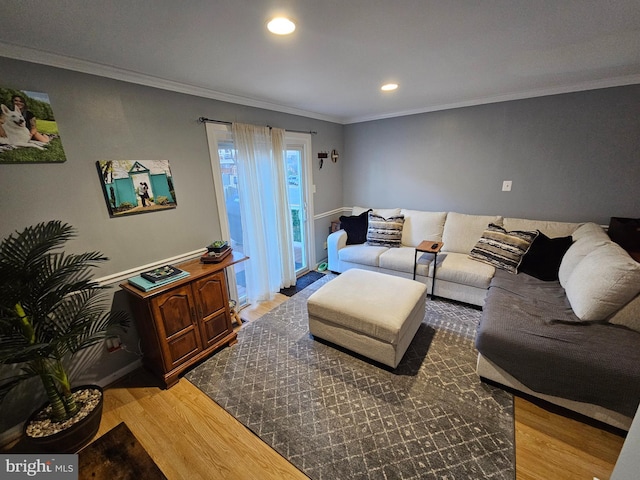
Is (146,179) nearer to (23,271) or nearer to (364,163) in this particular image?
(23,271)

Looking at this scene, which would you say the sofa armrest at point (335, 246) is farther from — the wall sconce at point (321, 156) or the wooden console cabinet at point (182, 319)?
the wooden console cabinet at point (182, 319)

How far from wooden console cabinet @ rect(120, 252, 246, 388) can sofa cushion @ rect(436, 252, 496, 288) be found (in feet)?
7.58

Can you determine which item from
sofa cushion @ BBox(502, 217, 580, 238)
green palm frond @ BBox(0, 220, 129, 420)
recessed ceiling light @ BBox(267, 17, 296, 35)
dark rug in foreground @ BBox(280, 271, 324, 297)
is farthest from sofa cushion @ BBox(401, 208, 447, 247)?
green palm frond @ BBox(0, 220, 129, 420)

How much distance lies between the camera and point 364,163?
4.15 meters

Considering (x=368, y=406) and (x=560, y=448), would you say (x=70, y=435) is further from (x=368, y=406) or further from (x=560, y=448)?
(x=560, y=448)

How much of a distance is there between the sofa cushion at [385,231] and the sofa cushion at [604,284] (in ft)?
6.06

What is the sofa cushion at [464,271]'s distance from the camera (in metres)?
2.61

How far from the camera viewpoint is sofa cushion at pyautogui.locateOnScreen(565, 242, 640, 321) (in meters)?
1.55

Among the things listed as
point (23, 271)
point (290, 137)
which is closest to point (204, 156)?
point (290, 137)

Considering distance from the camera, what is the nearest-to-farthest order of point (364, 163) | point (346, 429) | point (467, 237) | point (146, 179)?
1. point (346, 429)
2. point (146, 179)
3. point (467, 237)
4. point (364, 163)

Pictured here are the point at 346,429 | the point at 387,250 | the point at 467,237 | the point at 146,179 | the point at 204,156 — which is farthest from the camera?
the point at 387,250

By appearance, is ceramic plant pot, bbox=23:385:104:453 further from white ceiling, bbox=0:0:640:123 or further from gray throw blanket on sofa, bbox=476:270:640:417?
gray throw blanket on sofa, bbox=476:270:640:417

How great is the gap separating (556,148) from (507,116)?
2.06ft

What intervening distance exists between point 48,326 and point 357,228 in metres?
3.18
